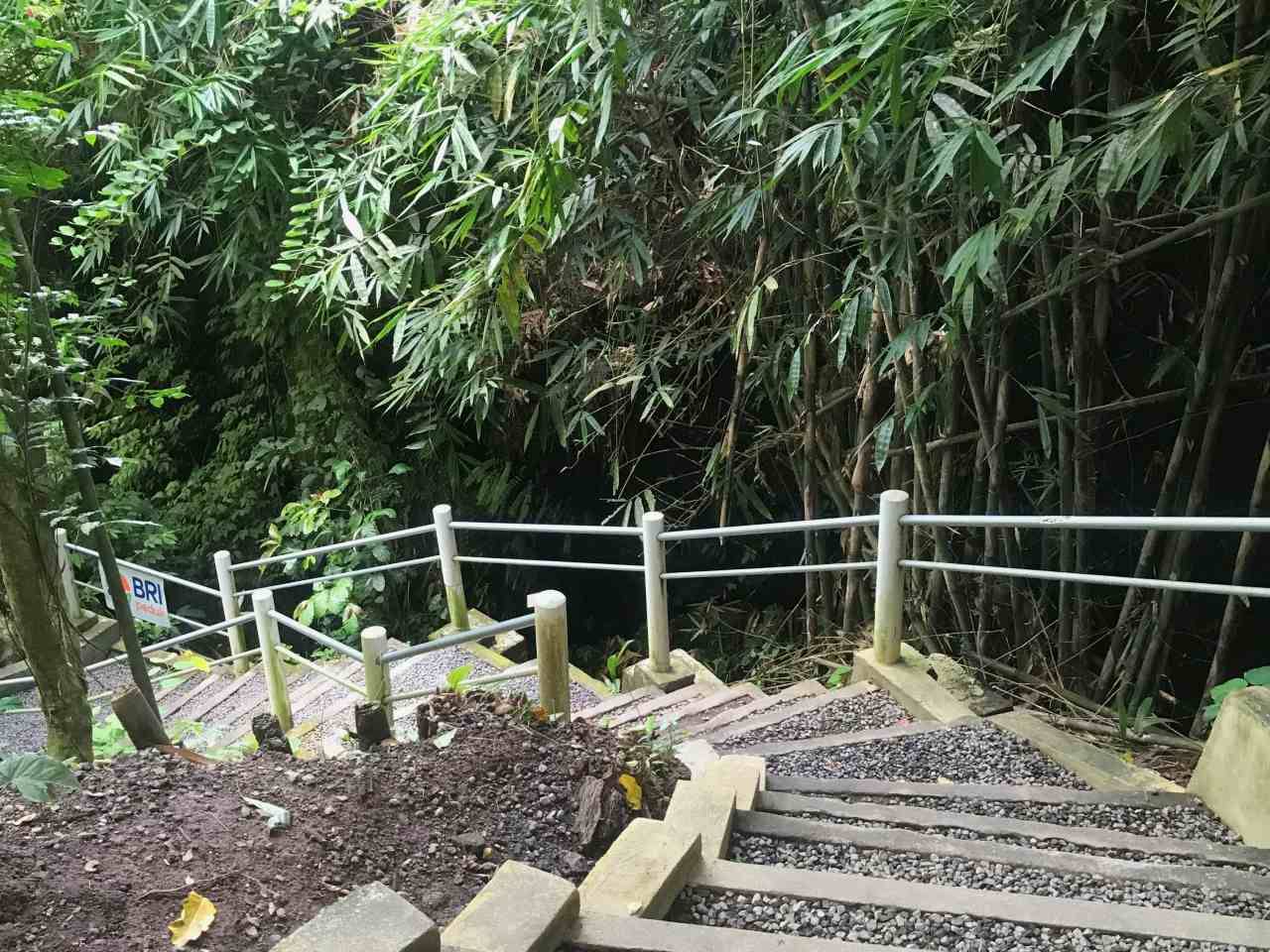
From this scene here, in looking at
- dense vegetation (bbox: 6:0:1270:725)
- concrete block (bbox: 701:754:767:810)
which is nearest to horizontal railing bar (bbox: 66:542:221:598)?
dense vegetation (bbox: 6:0:1270:725)

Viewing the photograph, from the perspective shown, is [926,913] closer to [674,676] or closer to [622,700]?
[622,700]

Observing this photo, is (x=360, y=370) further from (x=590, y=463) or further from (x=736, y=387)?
(x=736, y=387)

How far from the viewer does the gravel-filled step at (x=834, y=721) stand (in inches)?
127

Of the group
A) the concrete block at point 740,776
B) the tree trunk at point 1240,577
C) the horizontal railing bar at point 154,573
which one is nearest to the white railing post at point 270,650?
the horizontal railing bar at point 154,573

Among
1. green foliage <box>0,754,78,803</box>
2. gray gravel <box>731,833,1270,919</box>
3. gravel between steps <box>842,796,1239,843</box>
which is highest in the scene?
green foliage <box>0,754,78,803</box>

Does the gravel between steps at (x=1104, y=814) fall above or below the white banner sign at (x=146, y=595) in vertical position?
below

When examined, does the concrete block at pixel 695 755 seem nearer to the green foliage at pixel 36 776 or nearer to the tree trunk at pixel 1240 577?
the green foliage at pixel 36 776

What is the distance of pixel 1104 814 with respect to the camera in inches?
92.4

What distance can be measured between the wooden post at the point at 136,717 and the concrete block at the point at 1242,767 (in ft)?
8.96

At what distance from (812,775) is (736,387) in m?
1.90

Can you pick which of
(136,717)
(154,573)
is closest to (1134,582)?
(136,717)

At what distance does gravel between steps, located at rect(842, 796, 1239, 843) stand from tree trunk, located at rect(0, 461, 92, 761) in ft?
7.65

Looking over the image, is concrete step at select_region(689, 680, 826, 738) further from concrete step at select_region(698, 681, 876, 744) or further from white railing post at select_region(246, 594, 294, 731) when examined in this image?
white railing post at select_region(246, 594, 294, 731)

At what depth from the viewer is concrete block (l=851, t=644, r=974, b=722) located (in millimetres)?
3141
